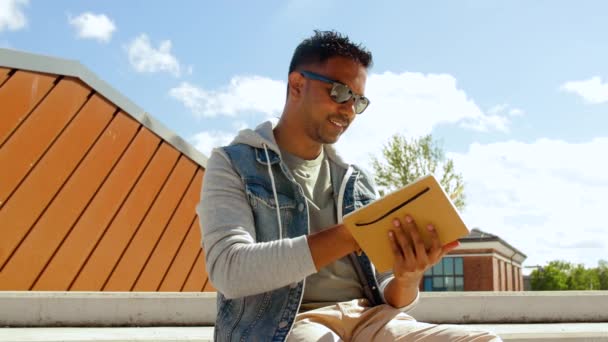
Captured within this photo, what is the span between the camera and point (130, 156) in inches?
305

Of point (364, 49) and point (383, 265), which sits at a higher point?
point (364, 49)

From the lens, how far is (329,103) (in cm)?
232

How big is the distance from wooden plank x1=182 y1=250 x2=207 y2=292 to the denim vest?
534cm

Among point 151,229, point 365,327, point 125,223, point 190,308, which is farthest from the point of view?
point 151,229

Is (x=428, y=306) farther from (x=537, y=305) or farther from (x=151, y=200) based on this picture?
(x=151, y=200)

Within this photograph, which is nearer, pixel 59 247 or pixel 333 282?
pixel 333 282

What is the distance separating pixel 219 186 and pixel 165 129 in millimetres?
6332

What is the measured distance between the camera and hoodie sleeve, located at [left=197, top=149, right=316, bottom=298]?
1923mm

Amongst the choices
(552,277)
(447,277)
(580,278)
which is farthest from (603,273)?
(447,277)

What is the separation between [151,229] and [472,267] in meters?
34.6

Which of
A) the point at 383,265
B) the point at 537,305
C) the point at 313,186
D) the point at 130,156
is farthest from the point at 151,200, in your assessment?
the point at 383,265

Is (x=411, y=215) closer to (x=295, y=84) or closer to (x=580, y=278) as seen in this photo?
(x=295, y=84)

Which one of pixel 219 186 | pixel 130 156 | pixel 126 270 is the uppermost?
pixel 130 156

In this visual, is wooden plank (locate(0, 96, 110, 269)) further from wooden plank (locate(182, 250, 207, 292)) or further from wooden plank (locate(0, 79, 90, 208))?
wooden plank (locate(182, 250, 207, 292))
